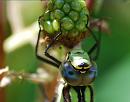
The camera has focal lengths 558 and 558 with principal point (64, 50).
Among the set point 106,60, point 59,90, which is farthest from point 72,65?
point 106,60

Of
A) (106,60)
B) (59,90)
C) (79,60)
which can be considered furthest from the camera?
(106,60)

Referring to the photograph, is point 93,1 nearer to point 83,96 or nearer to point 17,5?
point 83,96

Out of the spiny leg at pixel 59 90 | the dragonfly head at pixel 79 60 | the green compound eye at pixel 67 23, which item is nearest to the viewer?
the green compound eye at pixel 67 23

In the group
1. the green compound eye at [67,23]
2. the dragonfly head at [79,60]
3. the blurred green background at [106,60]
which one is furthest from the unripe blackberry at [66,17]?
the blurred green background at [106,60]

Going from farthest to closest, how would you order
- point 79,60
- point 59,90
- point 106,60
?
1. point 106,60
2. point 59,90
3. point 79,60

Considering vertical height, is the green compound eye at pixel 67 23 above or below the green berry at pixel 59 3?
below

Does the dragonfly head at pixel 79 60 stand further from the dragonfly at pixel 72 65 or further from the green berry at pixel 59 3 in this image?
the green berry at pixel 59 3

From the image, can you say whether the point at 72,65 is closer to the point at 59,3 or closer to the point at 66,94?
the point at 66,94
